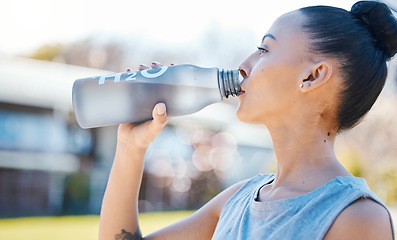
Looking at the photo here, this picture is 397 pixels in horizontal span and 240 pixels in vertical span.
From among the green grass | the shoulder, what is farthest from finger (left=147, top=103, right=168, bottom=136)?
the green grass

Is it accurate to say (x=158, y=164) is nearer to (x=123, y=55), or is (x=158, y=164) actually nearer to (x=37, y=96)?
(x=37, y=96)

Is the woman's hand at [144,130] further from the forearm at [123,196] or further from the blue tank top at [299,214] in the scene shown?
the blue tank top at [299,214]

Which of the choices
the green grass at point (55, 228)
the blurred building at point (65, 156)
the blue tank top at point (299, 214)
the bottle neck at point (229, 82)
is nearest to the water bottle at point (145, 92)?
the bottle neck at point (229, 82)

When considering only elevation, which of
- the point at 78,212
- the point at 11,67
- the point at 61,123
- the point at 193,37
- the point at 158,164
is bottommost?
the point at 78,212

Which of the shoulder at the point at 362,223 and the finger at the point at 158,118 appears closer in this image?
the shoulder at the point at 362,223

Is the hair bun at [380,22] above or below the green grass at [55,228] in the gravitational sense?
above

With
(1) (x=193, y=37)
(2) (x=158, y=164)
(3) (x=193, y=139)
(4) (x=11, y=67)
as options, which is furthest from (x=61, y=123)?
(1) (x=193, y=37)

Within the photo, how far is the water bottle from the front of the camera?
0.96m

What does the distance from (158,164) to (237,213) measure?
23.4 ft

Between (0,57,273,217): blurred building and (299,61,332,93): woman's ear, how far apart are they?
5.34 metres

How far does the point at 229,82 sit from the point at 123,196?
0.33 m

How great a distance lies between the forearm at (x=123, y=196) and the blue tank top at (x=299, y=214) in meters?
0.22

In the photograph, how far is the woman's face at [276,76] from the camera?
855 mm

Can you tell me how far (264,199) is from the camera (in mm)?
865
